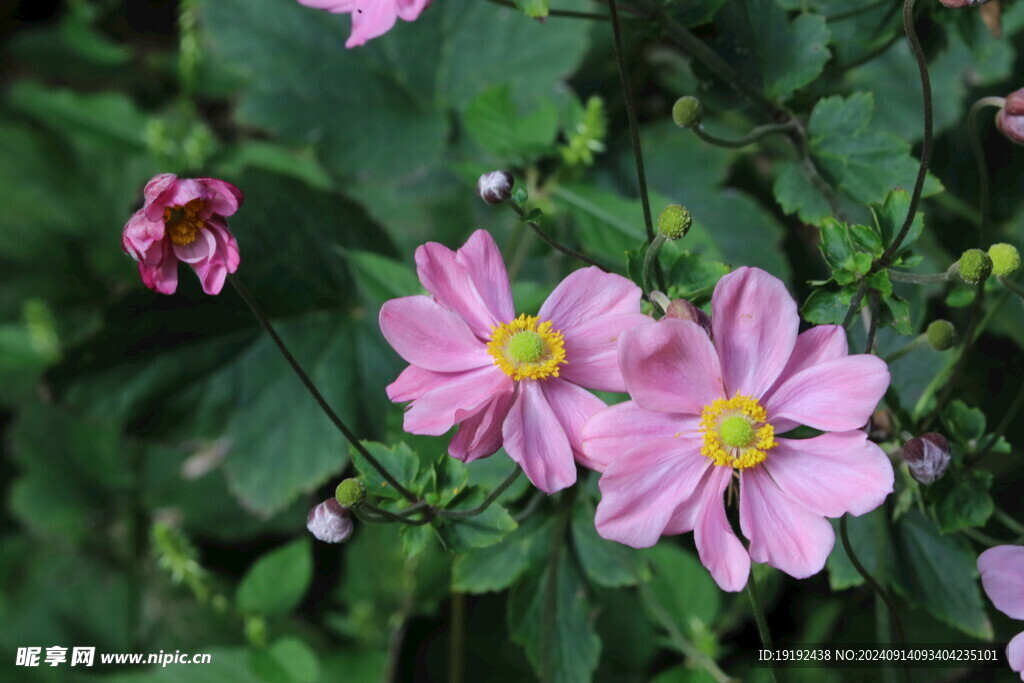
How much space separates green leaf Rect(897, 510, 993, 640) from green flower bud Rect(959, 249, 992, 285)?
1.69 ft

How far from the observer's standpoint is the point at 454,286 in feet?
3.33

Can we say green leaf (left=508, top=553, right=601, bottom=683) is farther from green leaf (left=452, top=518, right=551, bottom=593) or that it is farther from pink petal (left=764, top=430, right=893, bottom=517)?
pink petal (left=764, top=430, right=893, bottom=517)

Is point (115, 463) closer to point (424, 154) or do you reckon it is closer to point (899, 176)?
point (424, 154)

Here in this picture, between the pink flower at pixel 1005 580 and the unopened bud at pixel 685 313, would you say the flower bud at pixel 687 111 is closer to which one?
the unopened bud at pixel 685 313

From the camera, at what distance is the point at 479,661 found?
5.63 ft

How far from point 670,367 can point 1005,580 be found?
475 millimetres

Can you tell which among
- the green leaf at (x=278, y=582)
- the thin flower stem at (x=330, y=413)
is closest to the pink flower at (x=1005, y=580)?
the thin flower stem at (x=330, y=413)

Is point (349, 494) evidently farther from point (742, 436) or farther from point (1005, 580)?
point (1005, 580)

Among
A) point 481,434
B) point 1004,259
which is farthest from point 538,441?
point 1004,259

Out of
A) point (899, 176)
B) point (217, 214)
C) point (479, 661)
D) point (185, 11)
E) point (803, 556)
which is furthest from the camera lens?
point (185, 11)

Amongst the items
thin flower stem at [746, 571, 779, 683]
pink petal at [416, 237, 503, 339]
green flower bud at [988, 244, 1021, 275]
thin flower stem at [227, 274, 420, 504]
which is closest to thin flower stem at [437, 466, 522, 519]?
thin flower stem at [227, 274, 420, 504]

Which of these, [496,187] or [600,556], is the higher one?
[496,187]

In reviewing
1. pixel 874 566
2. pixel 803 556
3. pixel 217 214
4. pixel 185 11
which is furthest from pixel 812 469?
pixel 185 11

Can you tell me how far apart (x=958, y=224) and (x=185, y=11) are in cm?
162
